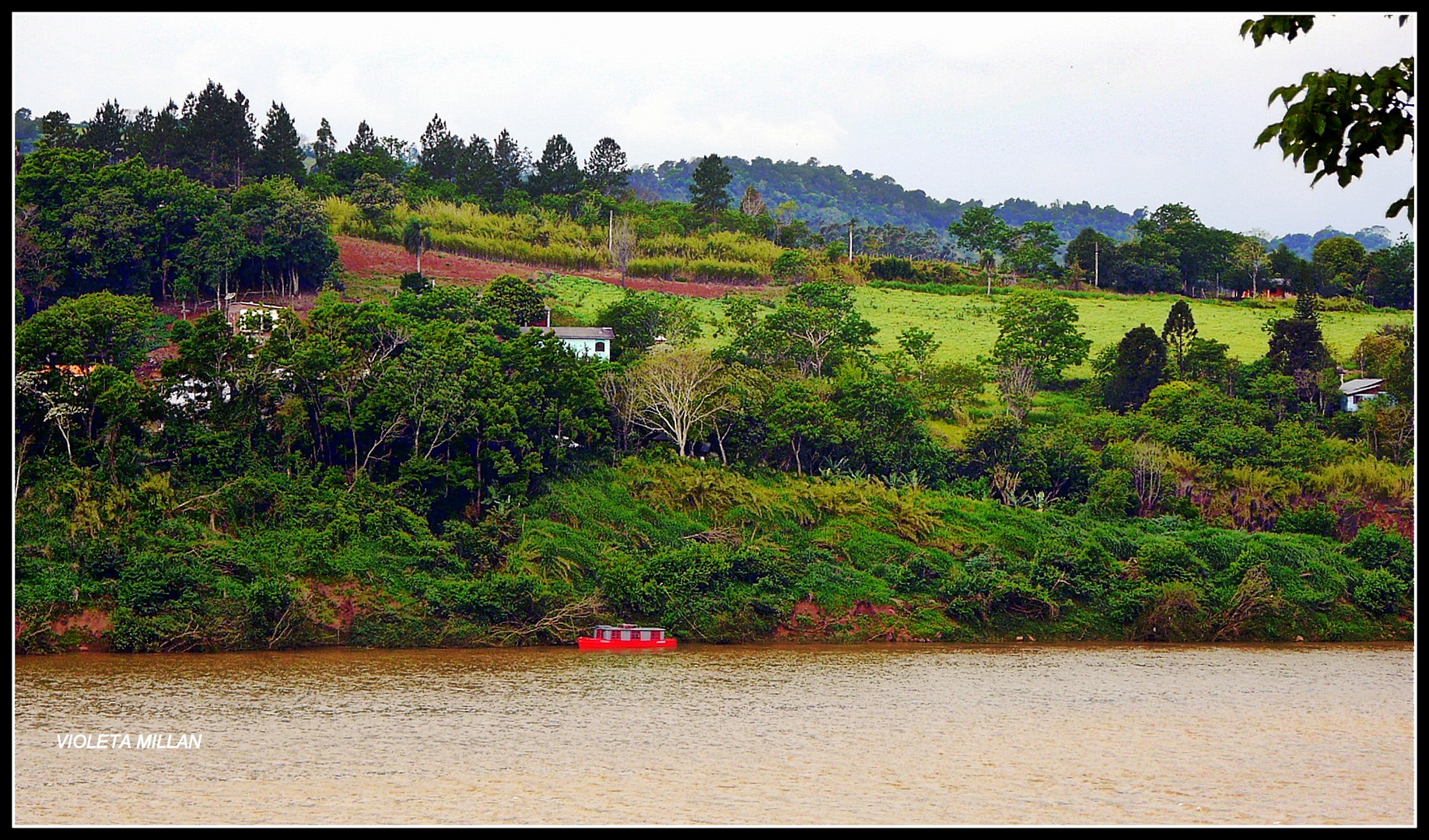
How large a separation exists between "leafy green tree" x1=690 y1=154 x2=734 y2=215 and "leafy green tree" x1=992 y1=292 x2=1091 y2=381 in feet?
85.5

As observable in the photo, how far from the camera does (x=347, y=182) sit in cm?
5631

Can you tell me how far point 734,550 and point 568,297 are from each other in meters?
20.9

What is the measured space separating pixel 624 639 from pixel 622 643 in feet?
0.36

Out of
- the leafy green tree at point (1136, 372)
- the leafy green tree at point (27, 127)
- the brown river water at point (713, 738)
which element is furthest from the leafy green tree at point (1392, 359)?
the leafy green tree at point (27, 127)

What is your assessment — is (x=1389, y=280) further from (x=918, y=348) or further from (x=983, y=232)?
(x=918, y=348)

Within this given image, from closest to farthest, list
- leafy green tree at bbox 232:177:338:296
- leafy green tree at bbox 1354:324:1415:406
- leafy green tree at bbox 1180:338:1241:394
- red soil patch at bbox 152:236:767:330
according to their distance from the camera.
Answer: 1. leafy green tree at bbox 1354:324:1415:406
2. leafy green tree at bbox 1180:338:1241:394
3. leafy green tree at bbox 232:177:338:296
4. red soil patch at bbox 152:236:767:330

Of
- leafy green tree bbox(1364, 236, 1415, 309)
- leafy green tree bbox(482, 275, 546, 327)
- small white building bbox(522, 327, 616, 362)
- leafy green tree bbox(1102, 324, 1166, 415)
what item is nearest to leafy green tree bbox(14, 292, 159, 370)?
leafy green tree bbox(482, 275, 546, 327)

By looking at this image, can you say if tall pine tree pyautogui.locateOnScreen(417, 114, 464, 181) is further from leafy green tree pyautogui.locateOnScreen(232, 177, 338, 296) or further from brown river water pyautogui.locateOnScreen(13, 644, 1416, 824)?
brown river water pyautogui.locateOnScreen(13, 644, 1416, 824)

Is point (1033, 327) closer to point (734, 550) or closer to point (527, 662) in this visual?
point (734, 550)

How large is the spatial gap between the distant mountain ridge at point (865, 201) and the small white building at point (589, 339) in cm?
10965

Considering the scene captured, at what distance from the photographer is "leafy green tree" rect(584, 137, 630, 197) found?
7094cm

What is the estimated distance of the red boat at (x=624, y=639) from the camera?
85.7 feet

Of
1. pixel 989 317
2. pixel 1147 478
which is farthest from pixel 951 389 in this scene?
pixel 989 317

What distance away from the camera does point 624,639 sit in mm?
26312
